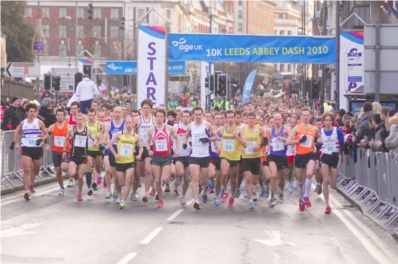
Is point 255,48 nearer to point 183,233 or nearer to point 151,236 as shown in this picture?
point 183,233

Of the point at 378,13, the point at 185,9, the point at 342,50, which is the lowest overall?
the point at 342,50

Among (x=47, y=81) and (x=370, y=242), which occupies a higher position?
(x=47, y=81)

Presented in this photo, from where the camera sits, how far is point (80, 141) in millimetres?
21047

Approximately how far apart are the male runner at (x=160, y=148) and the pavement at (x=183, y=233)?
2.00ft

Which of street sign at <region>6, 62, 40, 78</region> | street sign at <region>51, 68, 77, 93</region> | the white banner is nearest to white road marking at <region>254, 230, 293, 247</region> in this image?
the white banner

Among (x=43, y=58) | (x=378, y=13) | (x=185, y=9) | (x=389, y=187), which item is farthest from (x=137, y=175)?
(x=185, y=9)

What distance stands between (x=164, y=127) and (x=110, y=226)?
14.0 ft

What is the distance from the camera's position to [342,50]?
32969 millimetres

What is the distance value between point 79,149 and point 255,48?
1143 cm

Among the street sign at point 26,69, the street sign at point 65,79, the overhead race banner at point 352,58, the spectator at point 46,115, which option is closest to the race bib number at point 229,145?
the spectator at point 46,115

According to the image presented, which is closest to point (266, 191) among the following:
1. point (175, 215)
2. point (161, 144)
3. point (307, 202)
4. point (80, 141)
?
point (307, 202)

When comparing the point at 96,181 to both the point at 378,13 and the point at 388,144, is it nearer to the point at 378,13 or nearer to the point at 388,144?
the point at 388,144

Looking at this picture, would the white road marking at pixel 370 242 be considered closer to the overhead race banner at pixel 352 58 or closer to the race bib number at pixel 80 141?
the race bib number at pixel 80 141

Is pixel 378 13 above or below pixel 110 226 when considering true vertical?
above
